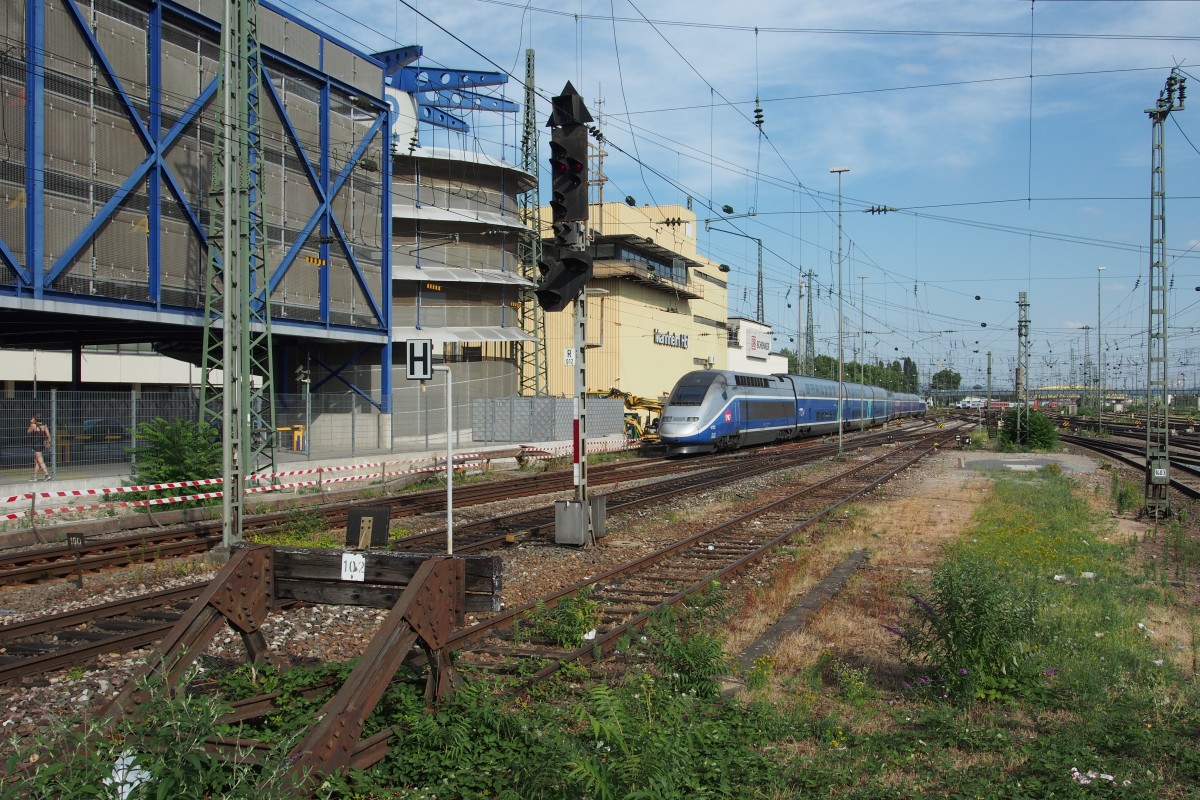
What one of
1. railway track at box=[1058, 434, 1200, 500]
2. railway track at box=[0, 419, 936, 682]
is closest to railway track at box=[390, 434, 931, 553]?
railway track at box=[0, 419, 936, 682]

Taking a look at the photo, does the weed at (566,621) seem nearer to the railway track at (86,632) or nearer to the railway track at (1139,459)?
the railway track at (86,632)

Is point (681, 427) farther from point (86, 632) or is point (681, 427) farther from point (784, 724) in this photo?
point (784, 724)

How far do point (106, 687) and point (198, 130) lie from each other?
22411 millimetres

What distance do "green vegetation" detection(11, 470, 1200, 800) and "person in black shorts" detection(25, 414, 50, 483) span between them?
630 inches

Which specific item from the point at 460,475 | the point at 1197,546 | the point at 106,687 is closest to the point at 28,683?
the point at 106,687

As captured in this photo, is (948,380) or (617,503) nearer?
(617,503)

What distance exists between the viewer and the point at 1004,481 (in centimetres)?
2491

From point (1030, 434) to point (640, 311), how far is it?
85.3 ft

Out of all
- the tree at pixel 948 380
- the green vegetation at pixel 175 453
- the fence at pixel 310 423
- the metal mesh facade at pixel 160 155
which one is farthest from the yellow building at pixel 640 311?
the tree at pixel 948 380

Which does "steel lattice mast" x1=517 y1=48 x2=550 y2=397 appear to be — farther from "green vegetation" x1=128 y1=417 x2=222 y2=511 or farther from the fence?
"green vegetation" x1=128 y1=417 x2=222 y2=511

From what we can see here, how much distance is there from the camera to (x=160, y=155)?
24.4 m

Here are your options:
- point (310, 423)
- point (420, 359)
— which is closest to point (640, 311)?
point (310, 423)

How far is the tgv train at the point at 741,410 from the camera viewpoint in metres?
34.4

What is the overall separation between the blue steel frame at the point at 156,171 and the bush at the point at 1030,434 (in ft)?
89.6
